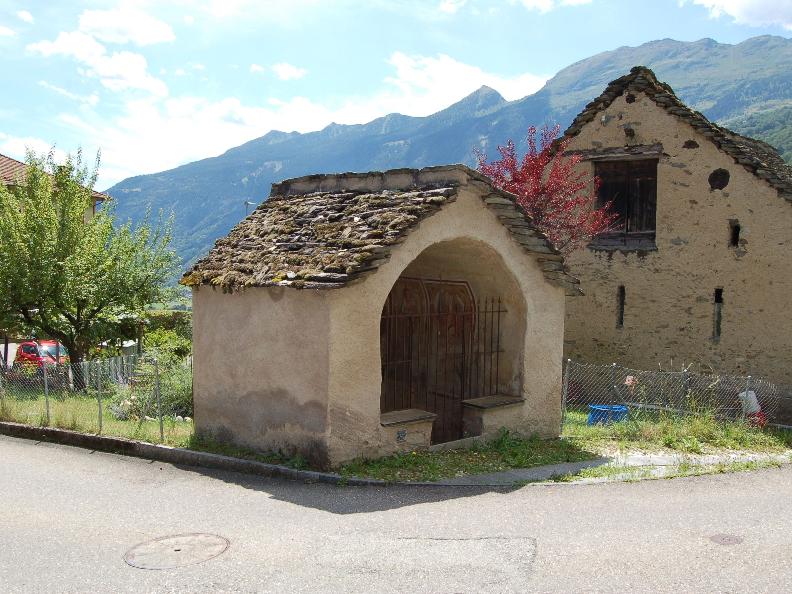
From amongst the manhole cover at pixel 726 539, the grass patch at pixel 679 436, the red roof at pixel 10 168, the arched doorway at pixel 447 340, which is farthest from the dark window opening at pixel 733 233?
the red roof at pixel 10 168

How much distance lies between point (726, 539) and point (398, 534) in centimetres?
301

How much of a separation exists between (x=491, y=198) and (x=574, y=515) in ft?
15.2

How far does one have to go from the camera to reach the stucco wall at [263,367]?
9.27 metres

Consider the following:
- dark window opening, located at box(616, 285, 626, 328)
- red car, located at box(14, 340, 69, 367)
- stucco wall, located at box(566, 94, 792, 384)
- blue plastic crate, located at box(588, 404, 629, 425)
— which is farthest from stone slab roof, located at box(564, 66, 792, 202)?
red car, located at box(14, 340, 69, 367)

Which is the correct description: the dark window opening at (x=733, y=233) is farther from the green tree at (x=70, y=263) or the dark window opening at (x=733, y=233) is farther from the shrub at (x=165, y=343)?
the green tree at (x=70, y=263)

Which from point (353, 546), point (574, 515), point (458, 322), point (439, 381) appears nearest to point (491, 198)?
point (458, 322)

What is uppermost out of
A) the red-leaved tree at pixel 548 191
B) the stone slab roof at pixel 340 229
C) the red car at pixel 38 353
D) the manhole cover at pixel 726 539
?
the red-leaved tree at pixel 548 191

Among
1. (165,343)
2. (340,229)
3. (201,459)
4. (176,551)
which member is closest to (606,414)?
(340,229)

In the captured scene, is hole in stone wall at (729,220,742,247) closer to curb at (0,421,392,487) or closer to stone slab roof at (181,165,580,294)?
stone slab roof at (181,165,580,294)

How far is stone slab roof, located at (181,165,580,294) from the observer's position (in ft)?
30.7

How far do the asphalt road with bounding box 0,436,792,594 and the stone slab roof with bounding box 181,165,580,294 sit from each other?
2655mm

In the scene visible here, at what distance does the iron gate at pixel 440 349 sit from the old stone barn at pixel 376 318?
0.02 meters

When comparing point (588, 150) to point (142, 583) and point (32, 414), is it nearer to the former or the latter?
point (32, 414)

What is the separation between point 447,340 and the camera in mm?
12281
